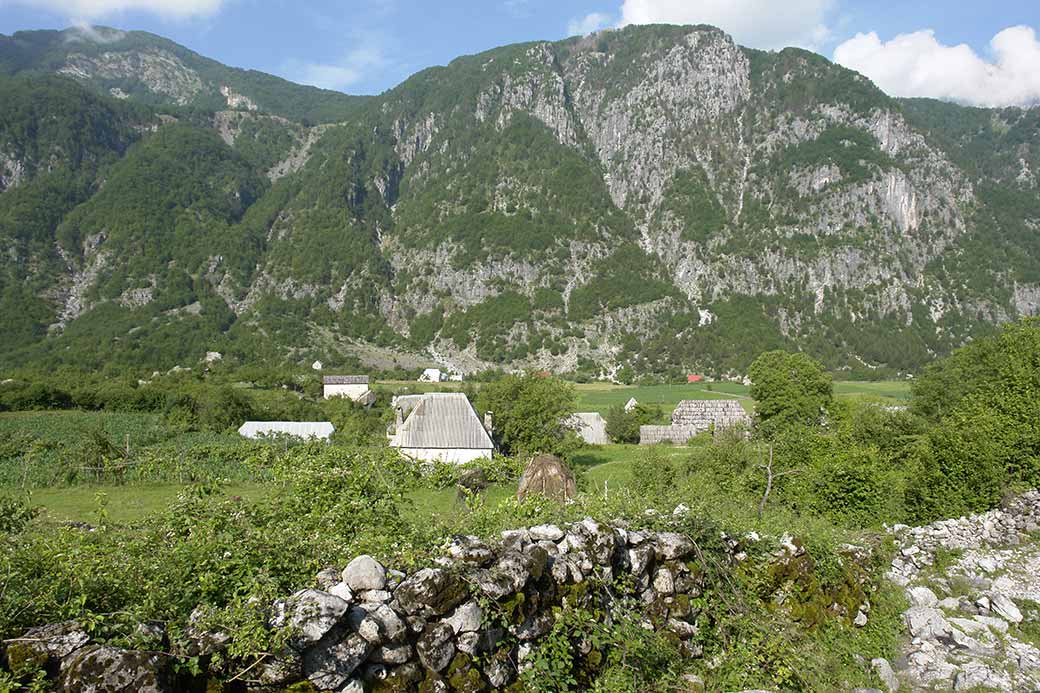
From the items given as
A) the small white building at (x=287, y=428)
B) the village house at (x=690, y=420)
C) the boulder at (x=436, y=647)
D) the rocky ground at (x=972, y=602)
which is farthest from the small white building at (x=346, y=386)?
the boulder at (x=436, y=647)

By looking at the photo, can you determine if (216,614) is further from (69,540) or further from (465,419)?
(465,419)

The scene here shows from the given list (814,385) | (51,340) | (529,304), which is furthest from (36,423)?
(529,304)

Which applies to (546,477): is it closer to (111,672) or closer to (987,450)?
(987,450)

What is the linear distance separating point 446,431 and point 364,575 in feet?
122

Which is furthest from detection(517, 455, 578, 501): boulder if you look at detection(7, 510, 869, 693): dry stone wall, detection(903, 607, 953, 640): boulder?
detection(7, 510, 869, 693): dry stone wall

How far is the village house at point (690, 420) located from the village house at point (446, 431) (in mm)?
25947

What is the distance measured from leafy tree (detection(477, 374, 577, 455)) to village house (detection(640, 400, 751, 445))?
23.3 meters

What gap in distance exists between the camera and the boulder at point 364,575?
5387 mm

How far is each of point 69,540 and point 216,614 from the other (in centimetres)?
244

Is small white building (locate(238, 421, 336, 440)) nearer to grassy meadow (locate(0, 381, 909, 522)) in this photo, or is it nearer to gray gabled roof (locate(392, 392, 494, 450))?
grassy meadow (locate(0, 381, 909, 522))

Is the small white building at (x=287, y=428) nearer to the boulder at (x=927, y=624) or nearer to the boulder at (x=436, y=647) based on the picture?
the boulder at (x=927, y=624)

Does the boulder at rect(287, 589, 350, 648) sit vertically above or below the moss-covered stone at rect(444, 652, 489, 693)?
above

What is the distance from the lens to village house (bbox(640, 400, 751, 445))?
2484 inches

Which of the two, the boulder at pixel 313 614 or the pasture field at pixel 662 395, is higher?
the boulder at pixel 313 614
